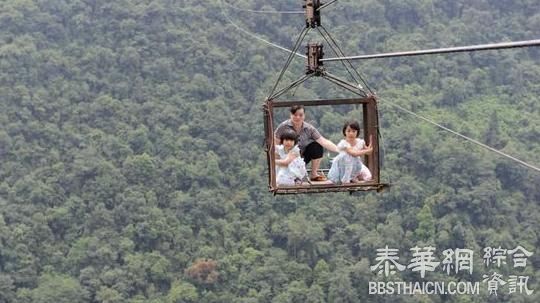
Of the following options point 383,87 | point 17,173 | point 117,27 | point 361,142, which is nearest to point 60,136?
point 17,173

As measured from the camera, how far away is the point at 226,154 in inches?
1458

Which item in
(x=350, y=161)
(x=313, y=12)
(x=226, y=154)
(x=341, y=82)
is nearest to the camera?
(x=341, y=82)

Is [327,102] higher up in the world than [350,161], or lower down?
higher up

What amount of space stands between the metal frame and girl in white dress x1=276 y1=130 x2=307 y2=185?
5.5 inches

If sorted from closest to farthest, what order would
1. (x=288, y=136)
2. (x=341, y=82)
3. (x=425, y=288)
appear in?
(x=341, y=82)
(x=288, y=136)
(x=425, y=288)

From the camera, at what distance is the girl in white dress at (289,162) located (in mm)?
9055

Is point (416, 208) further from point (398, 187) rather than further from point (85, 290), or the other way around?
point (85, 290)

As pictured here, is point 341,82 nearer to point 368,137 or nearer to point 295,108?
point 295,108

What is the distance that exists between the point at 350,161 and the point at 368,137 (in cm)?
25

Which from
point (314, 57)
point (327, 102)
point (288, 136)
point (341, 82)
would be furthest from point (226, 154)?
point (341, 82)

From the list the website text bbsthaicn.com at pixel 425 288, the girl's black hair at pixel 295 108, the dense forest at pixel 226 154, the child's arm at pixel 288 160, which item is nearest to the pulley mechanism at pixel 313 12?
the girl's black hair at pixel 295 108

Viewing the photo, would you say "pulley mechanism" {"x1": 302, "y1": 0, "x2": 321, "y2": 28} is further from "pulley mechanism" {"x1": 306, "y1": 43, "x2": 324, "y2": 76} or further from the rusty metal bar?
the rusty metal bar

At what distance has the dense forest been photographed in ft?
107

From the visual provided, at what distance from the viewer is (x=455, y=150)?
35875 millimetres
